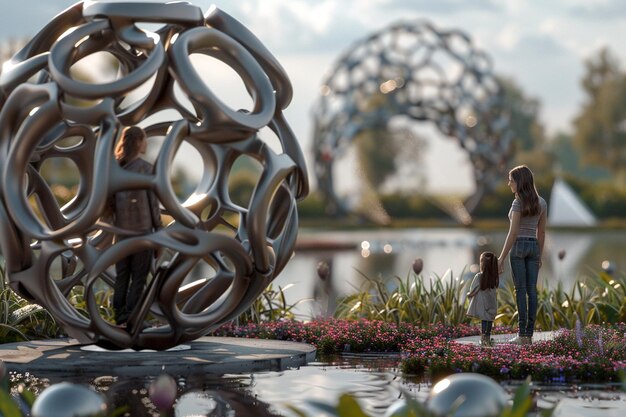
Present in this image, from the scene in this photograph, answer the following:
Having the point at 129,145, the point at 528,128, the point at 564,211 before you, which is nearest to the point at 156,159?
the point at 129,145

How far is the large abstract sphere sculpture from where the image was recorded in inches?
352

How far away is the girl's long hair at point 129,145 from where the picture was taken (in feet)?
31.3

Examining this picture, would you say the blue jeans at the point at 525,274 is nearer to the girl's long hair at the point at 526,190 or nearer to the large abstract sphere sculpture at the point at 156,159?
the girl's long hair at the point at 526,190

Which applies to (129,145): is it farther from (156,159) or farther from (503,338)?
(503,338)

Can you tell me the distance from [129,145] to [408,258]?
21396mm

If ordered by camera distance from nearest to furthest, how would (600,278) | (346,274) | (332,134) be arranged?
1. (600,278)
2. (346,274)
3. (332,134)

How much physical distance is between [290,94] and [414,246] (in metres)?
26.9

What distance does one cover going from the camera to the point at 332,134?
55250 millimetres

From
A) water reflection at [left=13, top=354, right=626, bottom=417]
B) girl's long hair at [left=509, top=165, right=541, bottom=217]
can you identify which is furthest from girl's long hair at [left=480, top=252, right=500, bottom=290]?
water reflection at [left=13, top=354, right=626, bottom=417]

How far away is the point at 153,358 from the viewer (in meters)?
9.32

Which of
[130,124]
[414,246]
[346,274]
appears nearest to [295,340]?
[130,124]

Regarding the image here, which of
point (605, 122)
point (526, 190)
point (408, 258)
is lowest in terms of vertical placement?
point (408, 258)

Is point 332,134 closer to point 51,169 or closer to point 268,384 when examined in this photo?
point 51,169

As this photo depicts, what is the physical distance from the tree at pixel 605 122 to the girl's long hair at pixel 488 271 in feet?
266
